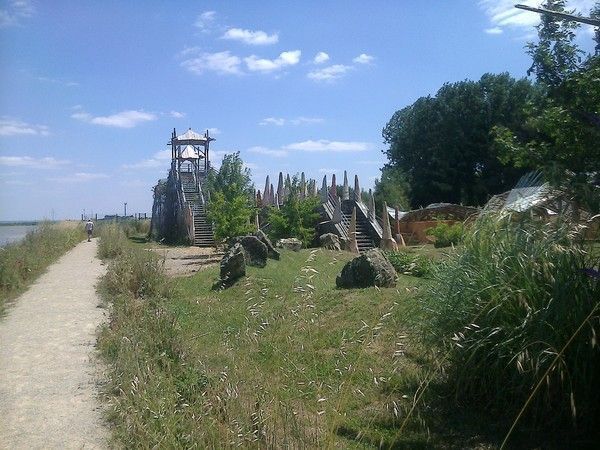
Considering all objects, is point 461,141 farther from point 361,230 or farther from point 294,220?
point 294,220

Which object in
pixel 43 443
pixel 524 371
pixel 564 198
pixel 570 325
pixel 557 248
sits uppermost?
pixel 564 198

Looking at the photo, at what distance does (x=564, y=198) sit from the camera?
638 cm

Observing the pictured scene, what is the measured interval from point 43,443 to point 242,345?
6.61 feet

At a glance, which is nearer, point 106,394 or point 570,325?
point 570,325

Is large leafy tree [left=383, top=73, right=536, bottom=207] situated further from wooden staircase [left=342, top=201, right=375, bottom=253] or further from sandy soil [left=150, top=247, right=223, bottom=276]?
sandy soil [left=150, top=247, right=223, bottom=276]

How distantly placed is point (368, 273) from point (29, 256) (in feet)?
49.1

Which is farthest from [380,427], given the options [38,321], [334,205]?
[334,205]

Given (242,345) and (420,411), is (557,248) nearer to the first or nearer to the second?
(420,411)

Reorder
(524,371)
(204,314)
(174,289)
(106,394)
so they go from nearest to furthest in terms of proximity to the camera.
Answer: (524,371), (106,394), (204,314), (174,289)

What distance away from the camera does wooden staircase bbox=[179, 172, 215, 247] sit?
36.7 meters

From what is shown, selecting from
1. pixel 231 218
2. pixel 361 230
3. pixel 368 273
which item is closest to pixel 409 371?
pixel 368 273

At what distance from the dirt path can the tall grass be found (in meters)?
3.39

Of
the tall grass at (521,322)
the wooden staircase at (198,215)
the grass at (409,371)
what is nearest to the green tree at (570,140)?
the tall grass at (521,322)

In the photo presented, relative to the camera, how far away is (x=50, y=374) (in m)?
8.50
